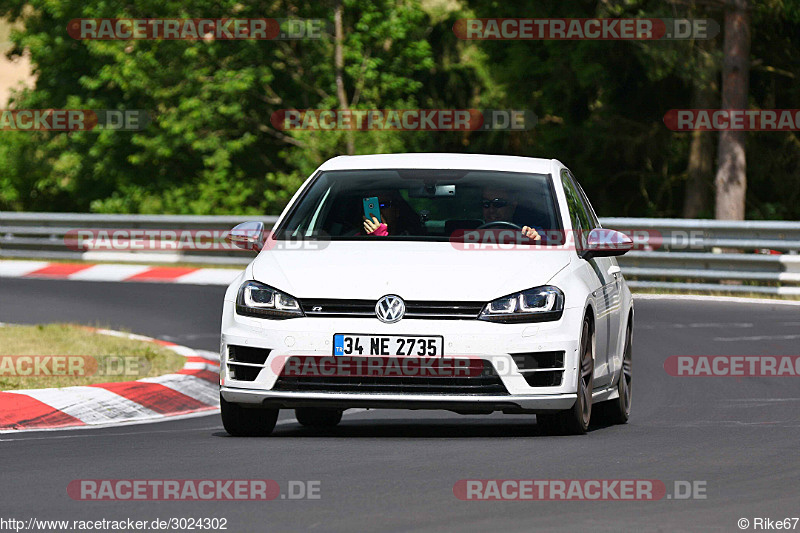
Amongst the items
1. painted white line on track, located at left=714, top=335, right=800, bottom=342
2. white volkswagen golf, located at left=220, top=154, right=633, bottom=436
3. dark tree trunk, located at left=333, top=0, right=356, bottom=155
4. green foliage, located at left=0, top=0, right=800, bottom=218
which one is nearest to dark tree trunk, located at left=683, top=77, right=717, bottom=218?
green foliage, located at left=0, top=0, right=800, bottom=218

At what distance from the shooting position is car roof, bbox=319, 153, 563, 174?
33.8 ft

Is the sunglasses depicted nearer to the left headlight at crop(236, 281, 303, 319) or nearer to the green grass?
the left headlight at crop(236, 281, 303, 319)

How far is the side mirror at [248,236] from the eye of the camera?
32.3 ft

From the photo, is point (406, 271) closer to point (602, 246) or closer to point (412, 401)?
point (412, 401)

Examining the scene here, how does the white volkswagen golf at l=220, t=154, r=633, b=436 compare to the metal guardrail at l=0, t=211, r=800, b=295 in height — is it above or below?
above

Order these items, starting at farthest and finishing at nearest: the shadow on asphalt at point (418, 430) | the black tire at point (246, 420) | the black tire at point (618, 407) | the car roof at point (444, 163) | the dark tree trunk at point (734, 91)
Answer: the dark tree trunk at point (734, 91) < the black tire at point (618, 407) < the car roof at point (444, 163) < the shadow on asphalt at point (418, 430) < the black tire at point (246, 420)

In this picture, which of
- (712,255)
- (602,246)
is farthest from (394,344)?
(712,255)

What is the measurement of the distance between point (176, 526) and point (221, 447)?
8.30 ft

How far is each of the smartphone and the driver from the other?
633 millimetres

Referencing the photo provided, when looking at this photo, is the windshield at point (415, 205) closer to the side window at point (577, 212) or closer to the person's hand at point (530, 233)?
the person's hand at point (530, 233)

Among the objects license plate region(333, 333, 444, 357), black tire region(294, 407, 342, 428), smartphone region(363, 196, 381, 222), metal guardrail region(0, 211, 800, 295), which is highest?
smartphone region(363, 196, 381, 222)

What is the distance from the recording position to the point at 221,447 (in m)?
9.04

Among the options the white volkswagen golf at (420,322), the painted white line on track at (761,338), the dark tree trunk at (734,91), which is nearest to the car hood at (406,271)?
the white volkswagen golf at (420,322)

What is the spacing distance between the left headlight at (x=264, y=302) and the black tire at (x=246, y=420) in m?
0.59
